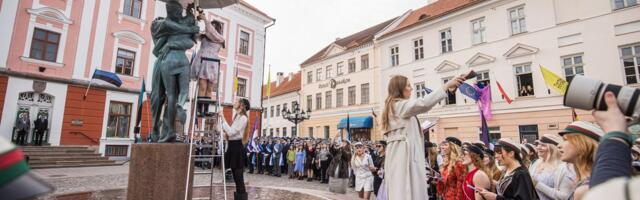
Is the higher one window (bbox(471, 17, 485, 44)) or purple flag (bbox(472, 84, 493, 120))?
window (bbox(471, 17, 485, 44))

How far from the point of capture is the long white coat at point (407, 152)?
2.94m

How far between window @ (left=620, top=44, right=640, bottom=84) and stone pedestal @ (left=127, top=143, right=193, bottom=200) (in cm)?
2106

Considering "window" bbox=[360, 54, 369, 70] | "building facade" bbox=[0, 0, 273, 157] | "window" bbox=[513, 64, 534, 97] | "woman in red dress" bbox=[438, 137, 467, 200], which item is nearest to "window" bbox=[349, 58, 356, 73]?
"window" bbox=[360, 54, 369, 70]

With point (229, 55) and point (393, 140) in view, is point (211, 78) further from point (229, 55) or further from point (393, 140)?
point (229, 55)

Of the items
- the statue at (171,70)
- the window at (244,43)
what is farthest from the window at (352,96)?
the statue at (171,70)

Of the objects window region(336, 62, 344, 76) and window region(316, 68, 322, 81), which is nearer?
window region(336, 62, 344, 76)

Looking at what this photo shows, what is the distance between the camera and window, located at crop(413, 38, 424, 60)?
25.5 metres

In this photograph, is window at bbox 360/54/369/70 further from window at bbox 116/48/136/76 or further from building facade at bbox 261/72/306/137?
window at bbox 116/48/136/76

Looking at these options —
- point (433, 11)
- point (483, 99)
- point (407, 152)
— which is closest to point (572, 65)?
point (483, 99)

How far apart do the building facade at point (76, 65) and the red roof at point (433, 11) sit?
742 inches

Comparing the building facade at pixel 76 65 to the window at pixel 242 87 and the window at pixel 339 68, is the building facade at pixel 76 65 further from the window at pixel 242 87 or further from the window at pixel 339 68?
the window at pixel 339 68

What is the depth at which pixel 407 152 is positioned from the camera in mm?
3010

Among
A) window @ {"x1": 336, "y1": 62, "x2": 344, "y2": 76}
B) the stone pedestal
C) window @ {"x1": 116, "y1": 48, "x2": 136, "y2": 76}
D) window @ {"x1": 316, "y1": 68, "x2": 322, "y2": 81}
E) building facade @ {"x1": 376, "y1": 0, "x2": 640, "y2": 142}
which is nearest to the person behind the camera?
the stone pedestal

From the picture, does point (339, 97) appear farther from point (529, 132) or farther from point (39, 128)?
point (39, 128)
